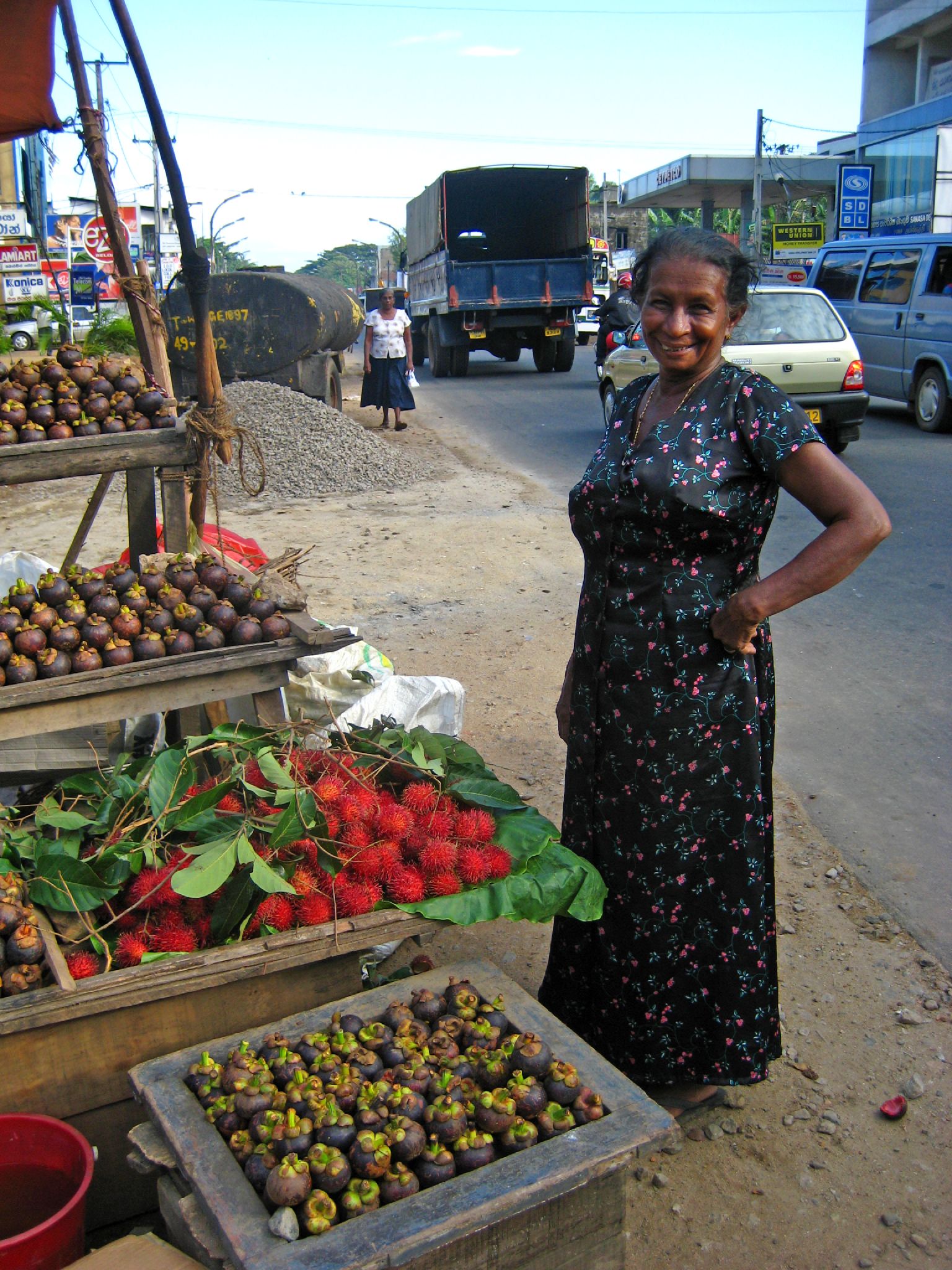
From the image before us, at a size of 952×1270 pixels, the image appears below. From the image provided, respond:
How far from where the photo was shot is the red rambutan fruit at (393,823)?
2434mm

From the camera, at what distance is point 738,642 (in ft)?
6.95

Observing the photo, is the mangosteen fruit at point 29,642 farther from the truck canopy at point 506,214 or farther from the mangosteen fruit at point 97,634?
the truck canopy at point 506,214

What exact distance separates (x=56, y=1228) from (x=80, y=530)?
267cm

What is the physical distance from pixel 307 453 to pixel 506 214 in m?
11.1

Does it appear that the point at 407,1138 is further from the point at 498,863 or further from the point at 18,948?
the point at 18,948

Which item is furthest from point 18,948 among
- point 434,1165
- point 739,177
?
point 739,177

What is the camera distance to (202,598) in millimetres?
3016

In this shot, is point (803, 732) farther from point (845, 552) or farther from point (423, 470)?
point (423, 470)

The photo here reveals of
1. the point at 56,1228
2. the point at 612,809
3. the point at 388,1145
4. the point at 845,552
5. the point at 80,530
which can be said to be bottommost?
the point at 56,1228

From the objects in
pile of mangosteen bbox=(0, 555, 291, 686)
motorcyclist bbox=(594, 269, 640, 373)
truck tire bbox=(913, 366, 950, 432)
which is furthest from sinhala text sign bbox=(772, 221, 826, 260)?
pile of mangosteen bbox=(0, 555, 291, 686)

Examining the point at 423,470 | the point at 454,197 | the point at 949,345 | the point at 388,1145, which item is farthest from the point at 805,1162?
the point at 454,197

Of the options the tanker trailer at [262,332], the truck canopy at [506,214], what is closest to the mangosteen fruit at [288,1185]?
the tanker trailer at [262,332]

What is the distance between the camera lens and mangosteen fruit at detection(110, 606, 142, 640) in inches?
113

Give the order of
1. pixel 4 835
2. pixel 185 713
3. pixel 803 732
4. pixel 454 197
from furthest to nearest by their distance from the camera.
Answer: pixel 454 197, pixel 803 732, pixel 185 713, pixel 4 835
